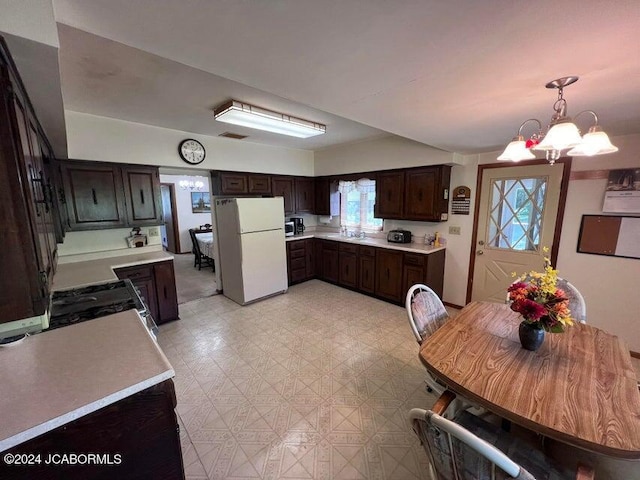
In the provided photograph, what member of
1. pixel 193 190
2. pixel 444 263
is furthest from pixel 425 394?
pixel 193 190

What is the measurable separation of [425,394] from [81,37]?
3.33 metres

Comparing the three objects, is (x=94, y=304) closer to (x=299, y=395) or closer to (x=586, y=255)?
(x=299, y=395)

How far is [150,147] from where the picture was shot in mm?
3195

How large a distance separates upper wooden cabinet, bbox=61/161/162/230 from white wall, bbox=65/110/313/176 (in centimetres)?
11

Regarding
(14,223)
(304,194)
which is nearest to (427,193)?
(304,194)

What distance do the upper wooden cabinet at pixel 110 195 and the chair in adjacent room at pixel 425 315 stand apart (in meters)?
3.19

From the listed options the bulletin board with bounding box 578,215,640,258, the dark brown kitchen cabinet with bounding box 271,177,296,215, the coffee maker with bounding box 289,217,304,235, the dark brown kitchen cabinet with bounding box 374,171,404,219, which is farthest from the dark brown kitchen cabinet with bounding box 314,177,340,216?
the bulletin board with bounding box 578,215,640,258

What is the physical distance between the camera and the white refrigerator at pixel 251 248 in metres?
3.70

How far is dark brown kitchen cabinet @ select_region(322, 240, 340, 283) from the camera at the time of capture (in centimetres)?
459

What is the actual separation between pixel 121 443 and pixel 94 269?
7.84ft

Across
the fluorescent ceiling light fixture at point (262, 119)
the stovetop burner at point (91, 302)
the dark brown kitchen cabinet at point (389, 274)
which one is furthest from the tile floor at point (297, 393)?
the fluorescent ceiling light fixture at point (262, 119)

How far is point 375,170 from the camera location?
4.13 metres

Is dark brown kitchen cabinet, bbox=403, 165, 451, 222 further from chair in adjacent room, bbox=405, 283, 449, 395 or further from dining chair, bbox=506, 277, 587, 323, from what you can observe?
chair in adjacent room, bbox=405, 283, 449, 395

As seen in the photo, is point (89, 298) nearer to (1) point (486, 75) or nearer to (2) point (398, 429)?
(2) point (398, 429)
